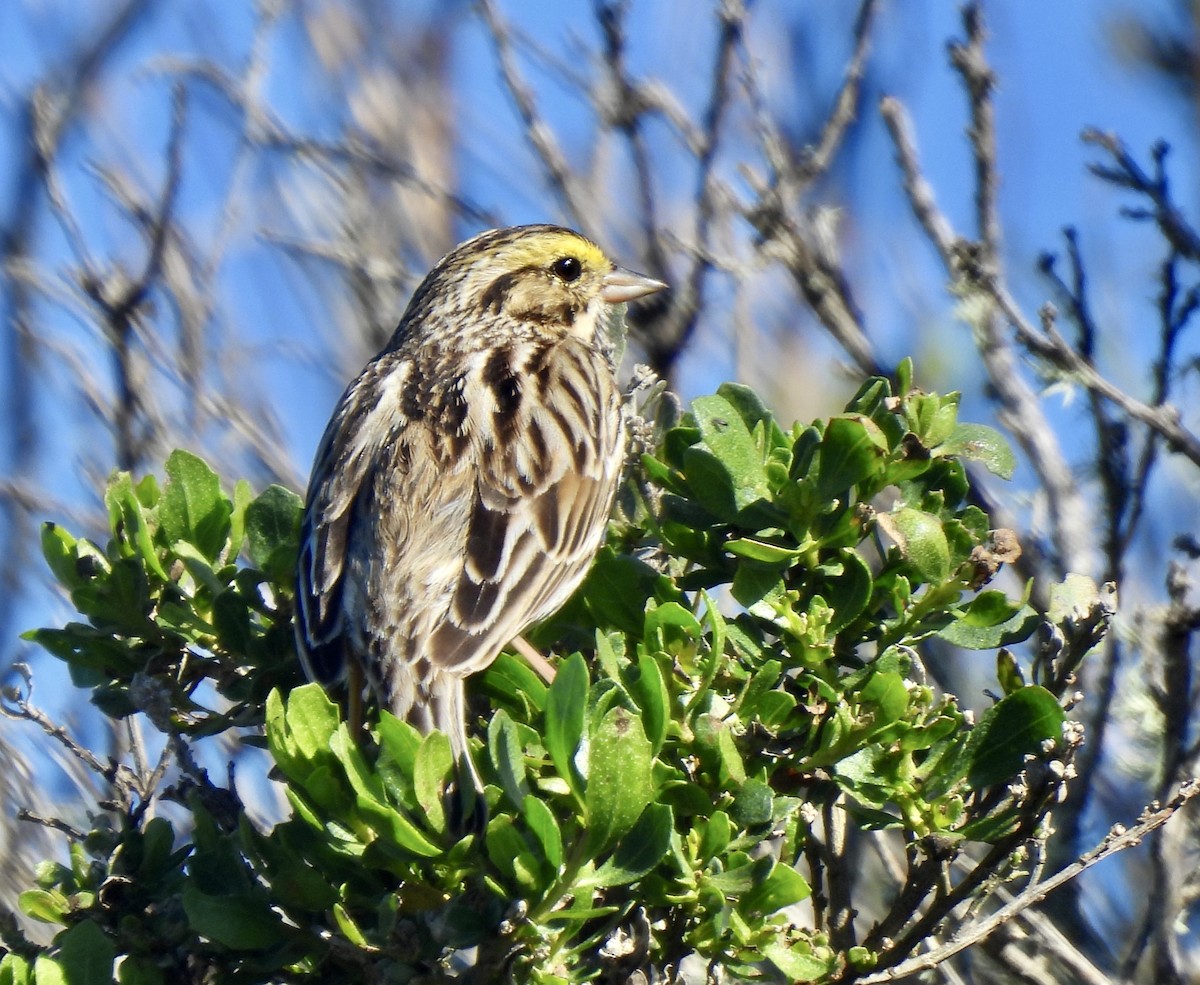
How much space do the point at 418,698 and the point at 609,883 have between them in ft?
2.54

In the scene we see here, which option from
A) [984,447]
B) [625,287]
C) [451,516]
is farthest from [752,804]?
[625,287]

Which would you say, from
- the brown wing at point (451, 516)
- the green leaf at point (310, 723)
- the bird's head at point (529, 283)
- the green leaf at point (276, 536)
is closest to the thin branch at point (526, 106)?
the bird's head at point (529, 283)

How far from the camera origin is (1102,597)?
2.14 metres

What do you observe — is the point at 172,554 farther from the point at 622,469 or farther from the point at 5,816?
the point at 5,816

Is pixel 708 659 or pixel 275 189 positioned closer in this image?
pixel 708 659

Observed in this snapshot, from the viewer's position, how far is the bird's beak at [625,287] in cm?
416

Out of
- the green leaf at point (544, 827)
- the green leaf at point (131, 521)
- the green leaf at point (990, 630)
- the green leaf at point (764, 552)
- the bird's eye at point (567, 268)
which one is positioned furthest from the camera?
the bird's eye at point (567, 268)

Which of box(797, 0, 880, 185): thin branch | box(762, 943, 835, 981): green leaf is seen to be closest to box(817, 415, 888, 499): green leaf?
box(762, 943, 835, 981): green leaf

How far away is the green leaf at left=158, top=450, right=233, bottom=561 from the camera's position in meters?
2.62

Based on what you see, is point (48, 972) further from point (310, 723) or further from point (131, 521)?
point (131, 521)

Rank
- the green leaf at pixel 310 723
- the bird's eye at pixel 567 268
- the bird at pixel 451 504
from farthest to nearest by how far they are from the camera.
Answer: the bird's eye at pixel 567 268 < the bird at pixel 451 504 < the green leaf at pixel 310 723

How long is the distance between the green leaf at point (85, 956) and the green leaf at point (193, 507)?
0.67 metres

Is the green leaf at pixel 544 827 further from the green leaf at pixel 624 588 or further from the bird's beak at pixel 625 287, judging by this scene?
the bird's beak at pixel 625 287

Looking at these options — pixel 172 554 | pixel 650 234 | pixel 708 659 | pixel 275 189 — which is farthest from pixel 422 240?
pixel 708 659
